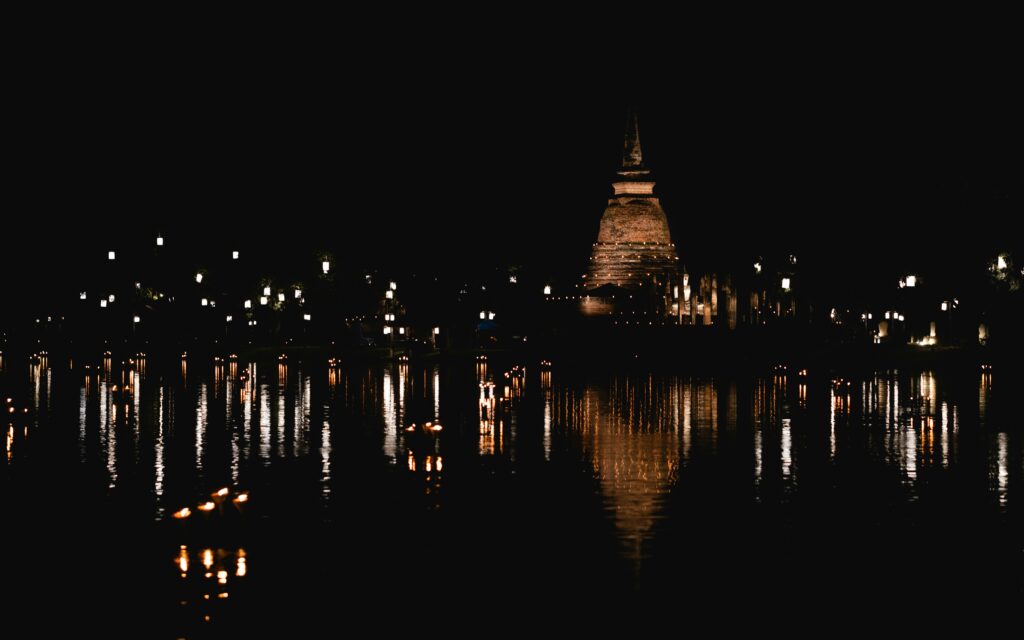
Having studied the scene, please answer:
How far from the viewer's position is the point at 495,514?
1938cm

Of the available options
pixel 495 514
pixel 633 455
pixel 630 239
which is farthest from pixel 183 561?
pixel 630 239

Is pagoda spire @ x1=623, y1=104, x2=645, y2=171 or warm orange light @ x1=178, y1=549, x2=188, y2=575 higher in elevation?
pagoda spire @ x1=623, y1=104, x2=645, y2=171

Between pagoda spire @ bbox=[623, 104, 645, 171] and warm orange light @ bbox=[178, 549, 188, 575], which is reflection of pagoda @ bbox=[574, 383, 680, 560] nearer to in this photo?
warm orange light @ bbox=[178, 549, 188, 575]

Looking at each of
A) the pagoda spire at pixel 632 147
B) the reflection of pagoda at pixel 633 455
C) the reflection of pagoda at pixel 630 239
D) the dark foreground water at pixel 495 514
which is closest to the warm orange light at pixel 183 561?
the dark foreground water at pixel 495 514

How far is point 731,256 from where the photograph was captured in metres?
91.5

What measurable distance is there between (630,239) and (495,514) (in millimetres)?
90828

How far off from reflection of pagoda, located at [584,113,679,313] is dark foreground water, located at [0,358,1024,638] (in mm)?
68361

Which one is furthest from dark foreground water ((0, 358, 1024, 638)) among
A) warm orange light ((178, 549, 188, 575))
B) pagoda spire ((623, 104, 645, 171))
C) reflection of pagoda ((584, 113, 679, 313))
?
pagoda spire ((623, 104, 645, 171))

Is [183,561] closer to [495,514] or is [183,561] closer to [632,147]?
[495,514]

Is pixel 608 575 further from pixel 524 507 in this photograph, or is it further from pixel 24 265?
pixel 24 265

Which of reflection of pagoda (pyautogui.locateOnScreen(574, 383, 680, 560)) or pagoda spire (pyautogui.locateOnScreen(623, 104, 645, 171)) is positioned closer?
reflection of pagoda (pyautogui.locateOnScreen(574, 383, 680, 560))

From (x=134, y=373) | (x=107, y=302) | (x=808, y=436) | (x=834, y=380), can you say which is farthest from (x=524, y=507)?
(x=107, y=302)

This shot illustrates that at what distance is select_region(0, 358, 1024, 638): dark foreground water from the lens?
14.6 m

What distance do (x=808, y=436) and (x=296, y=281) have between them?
65.8 m
